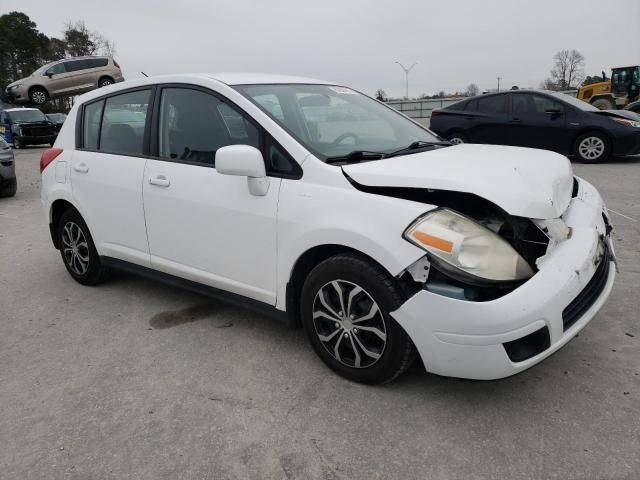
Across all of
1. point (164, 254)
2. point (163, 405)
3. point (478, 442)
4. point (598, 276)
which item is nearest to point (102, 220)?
point (164, 254)

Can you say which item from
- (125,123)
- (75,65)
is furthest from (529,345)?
(75,65)

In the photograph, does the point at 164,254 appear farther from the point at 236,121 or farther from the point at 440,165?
the point at 440,165

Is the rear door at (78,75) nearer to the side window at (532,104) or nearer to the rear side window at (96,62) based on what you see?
the rear side window at (96,62)

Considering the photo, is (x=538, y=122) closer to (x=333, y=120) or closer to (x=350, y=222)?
(x=333, y=120)

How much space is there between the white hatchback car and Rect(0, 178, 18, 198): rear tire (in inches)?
259

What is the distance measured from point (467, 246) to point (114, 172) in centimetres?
267

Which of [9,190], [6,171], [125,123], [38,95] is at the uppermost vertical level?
[38,95]

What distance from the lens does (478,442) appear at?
225 cm

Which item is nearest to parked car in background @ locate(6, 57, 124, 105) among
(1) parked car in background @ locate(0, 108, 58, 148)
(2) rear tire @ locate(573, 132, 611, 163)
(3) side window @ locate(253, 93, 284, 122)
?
(1) parked car in background @ locate(0, 108, 58, 148)

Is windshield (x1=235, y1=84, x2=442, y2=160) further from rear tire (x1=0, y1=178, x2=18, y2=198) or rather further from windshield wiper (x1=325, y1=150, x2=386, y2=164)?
rear tire (x1=0, y1=178, x2=18, y2=198)

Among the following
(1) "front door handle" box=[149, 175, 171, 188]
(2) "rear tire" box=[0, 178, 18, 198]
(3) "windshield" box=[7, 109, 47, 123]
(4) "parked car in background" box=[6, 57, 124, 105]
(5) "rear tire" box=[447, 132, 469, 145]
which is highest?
(4) "parked car in background" box=[6, 57, 124, 105]

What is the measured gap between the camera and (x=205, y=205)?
10.2 ft

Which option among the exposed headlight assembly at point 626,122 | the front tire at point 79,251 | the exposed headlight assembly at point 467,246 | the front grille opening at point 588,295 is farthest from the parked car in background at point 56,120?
the front grille opening at point 588,295

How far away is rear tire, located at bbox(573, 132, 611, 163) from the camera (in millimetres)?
10148
